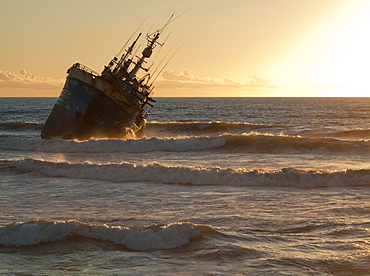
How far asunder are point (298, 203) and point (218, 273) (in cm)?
706

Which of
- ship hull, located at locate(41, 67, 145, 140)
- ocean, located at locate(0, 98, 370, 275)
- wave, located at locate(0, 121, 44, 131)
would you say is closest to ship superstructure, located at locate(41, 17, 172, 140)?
ship hull, located at locate(41, 67, 145, 140)

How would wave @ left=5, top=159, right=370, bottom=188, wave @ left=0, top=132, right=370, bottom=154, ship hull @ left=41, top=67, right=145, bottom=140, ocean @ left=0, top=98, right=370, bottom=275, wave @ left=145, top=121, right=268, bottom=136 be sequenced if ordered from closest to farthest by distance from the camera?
ocean @ left=0, top=98, right=370, bottom=275
wave @ left=5, top=159, right=370, bottom=188
wave @ left=0, top=132, right=370, bottom=154
ship hull @ left=41, top=67, right=145, bottom=140
wave @ left=145, top=121, right=268, bottom=136

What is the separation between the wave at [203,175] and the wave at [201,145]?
38.9 ft

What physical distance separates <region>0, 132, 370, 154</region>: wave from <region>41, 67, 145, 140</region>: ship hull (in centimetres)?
179

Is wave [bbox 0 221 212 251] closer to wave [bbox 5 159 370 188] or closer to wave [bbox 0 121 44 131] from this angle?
wave [bbox 5 159 370 188]

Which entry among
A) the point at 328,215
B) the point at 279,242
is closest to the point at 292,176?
the point at 328,215

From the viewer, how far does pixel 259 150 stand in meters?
33.2

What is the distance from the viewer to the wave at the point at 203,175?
773 inches

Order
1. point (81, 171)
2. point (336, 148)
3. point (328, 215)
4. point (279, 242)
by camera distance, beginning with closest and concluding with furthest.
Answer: point (279, 242) → point (328, 215) → point (81, 171) → point (336, 148)

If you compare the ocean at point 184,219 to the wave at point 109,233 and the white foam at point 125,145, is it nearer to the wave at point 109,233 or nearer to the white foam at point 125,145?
the wave at point 109,233

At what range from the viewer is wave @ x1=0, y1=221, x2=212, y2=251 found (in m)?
11.4

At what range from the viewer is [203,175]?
67.8ft

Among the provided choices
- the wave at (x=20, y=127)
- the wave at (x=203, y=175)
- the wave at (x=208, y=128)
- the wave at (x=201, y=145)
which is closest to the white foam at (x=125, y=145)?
the wave at (x=201, y=145)

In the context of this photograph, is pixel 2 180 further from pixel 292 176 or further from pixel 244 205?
pixel 292 176
